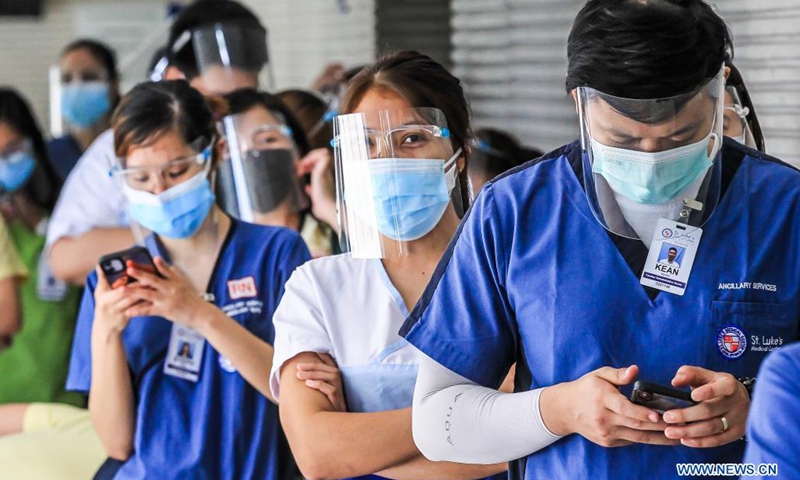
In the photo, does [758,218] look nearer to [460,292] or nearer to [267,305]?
[460,292]

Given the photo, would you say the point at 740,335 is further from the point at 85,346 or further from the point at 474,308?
the point at 85,346

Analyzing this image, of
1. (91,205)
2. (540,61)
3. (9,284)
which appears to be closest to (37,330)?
(9,284)

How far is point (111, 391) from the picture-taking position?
2.56m

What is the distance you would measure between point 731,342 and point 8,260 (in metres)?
2.85

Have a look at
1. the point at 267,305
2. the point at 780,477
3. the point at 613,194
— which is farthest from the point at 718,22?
the point at 267,305

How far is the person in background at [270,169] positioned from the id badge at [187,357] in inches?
27.6

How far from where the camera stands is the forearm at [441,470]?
208cm

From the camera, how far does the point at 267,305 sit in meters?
2.69

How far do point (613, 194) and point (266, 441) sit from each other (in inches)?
48.6

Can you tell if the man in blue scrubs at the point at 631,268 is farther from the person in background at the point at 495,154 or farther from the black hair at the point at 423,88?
the person in background at the point at 495,154

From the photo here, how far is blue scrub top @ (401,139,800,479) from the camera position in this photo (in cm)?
163

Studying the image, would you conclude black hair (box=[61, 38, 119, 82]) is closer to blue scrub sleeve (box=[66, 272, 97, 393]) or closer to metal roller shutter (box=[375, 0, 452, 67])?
metal roller shutter (box=[375, 0, 452, 67])

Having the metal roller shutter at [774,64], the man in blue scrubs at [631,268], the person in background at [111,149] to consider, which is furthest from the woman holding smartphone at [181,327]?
the metal roller shutter at [774,64]

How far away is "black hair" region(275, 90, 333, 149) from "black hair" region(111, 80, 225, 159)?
0.91 m
